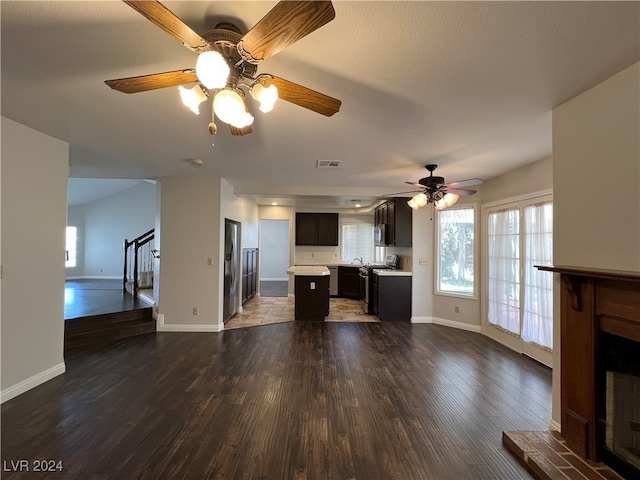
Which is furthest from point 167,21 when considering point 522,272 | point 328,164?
point 522,272

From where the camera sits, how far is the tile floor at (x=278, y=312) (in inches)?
209

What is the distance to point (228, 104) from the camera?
1350 mm

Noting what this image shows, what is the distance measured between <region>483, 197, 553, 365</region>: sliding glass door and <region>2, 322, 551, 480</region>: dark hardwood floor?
336mm

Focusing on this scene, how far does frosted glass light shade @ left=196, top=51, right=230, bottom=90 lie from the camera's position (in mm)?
1207

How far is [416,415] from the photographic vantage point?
238 cm

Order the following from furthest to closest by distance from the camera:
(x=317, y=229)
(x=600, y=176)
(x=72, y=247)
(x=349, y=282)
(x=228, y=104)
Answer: (x=72, y=247), (x=317, y=229), (x=349, y=282), (x=600, y=176), (x=228, y=104)

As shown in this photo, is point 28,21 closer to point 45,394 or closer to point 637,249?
point 45,394

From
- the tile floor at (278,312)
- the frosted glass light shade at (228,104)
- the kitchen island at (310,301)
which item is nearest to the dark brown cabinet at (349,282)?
the tile floor at (278,312)

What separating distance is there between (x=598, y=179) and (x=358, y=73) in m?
1.70

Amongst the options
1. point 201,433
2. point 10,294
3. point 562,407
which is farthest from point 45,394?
point 562,407

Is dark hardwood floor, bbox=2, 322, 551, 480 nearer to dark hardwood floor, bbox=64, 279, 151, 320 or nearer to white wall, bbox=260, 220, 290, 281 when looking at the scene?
dark hardwood floor, bbox=64, 279, 151, 320

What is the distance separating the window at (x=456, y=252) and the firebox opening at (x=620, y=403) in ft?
10.2

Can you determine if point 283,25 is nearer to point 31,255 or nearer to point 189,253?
point 31,255

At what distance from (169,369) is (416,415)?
2.60 metres
